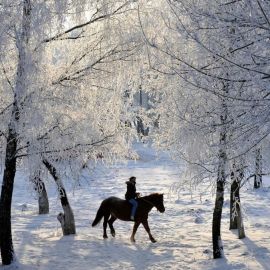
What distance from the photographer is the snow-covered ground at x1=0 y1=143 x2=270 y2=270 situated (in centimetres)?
1054

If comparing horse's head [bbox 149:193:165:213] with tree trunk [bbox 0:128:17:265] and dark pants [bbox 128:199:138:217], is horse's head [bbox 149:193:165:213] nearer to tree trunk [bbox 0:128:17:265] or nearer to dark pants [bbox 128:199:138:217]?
dark pants [bbox 128:199:138:217]

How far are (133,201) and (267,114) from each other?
8947 mm

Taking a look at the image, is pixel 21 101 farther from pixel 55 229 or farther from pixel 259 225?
pixel 259 225

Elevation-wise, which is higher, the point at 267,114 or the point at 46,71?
the point at 46,71

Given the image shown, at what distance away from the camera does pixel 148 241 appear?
13.4 meters

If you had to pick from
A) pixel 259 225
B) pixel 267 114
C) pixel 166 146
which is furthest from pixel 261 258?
pixel 267 114

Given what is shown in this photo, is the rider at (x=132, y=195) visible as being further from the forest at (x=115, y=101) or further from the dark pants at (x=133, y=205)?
the forest at (x=115, y=101)

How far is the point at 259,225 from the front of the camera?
16.1 metres

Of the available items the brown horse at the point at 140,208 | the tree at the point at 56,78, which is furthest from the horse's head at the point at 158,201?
the tree at the point at 56,78

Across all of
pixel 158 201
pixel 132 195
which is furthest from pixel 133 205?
pixel 158 201

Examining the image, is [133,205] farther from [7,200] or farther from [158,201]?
[7,200]

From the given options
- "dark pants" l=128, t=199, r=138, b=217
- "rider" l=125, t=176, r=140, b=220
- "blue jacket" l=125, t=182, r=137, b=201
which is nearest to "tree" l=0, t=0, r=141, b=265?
"rider" l=125, t=176, r=140, b=220

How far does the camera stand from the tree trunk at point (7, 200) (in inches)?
364

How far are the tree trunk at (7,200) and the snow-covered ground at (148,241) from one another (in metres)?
0.34
